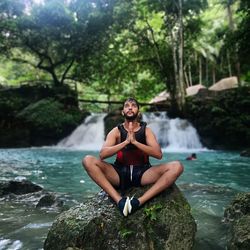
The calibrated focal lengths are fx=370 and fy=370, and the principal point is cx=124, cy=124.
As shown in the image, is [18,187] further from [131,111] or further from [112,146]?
[131,111]

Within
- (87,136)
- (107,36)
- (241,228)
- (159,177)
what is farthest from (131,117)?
(107,36)

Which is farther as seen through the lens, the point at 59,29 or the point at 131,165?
the point at 59,29

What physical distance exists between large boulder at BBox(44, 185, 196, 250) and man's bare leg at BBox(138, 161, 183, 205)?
98mm

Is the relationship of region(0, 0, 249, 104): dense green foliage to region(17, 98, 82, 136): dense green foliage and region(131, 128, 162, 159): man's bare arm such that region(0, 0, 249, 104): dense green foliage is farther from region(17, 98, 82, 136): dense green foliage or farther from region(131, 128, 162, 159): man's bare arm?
region(131, 128, 162, 159): man's bare arm

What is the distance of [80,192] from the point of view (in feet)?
25.1

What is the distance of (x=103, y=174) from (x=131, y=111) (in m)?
0.83

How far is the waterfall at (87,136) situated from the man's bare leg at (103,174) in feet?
53.4

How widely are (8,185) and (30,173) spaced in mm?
3352

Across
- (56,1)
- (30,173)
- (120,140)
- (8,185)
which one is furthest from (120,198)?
(56,1)

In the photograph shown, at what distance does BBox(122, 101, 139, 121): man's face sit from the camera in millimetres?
4465

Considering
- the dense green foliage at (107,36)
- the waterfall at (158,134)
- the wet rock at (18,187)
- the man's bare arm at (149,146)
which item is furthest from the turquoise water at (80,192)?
the dense green foliage at (107,36)

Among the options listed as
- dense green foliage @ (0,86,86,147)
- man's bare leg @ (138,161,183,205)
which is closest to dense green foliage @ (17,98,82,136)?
dense green foliage @ (0,86,86,147)

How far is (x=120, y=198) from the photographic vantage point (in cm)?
400

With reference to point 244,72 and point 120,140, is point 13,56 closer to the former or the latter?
point 244,72
